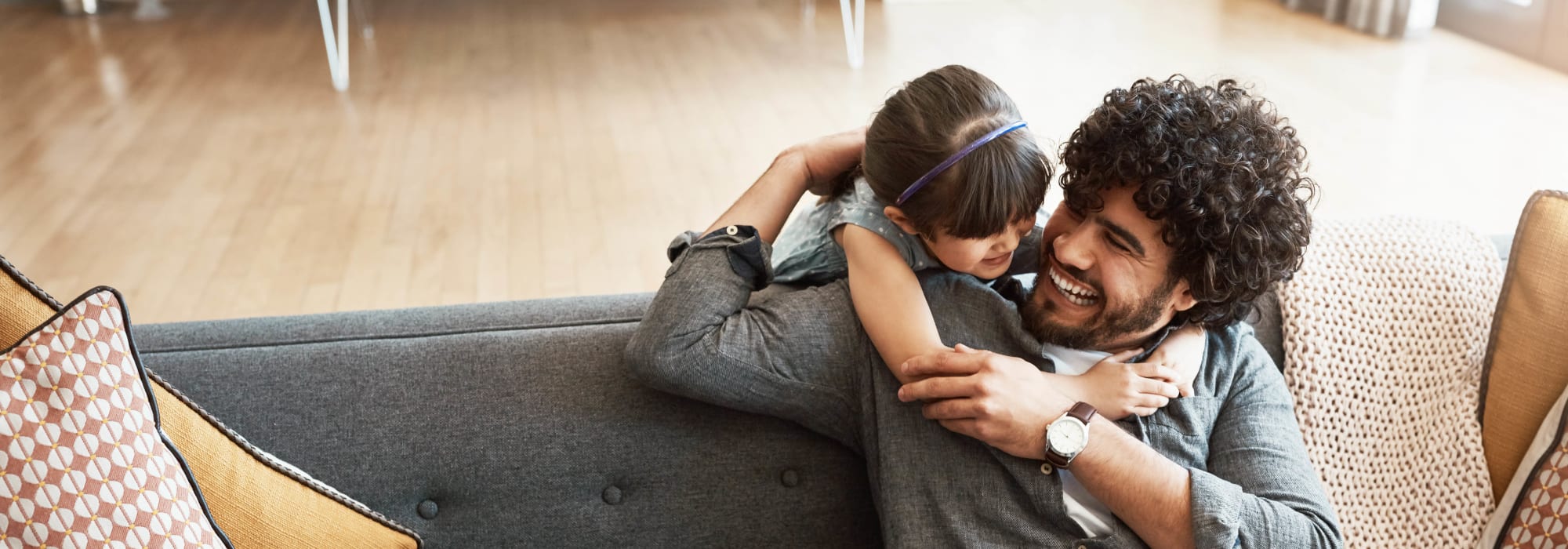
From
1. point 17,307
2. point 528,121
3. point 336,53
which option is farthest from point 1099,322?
point 336,53

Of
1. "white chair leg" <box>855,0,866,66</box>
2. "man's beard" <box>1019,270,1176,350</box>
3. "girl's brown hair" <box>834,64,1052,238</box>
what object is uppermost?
"girl's brown hair" <box>834,64,1052,238</box>

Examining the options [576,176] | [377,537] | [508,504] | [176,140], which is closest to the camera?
[377,537]

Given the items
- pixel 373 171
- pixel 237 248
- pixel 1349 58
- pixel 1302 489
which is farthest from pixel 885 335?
pixel 1349 58

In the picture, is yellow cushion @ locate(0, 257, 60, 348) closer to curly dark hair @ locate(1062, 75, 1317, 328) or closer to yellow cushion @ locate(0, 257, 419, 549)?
yellow cushion @ locate(0, 257, 419, 549)

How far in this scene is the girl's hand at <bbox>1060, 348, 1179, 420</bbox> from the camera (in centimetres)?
140

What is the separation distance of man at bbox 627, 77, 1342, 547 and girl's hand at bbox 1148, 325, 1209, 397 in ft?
0.06

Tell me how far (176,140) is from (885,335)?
370 centimetres

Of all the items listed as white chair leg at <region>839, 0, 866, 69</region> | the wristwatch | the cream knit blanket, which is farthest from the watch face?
white chair leg at <region>839, 0, 866, 69</region>

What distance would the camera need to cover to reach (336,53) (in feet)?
16.1

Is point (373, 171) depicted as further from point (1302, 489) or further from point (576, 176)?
point (1302, 489)

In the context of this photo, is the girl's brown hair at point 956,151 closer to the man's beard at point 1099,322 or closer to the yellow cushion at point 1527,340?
the man's beard at point 1099,322

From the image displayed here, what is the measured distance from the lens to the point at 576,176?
389cm

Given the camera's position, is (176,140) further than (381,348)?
Yes

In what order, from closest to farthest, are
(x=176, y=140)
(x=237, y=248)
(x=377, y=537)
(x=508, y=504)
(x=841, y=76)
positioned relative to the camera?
(x=377, y=537)
(x=508, y=504)
(x=237, y=248)
(x=176, y=140)
(x=841, y=76)
